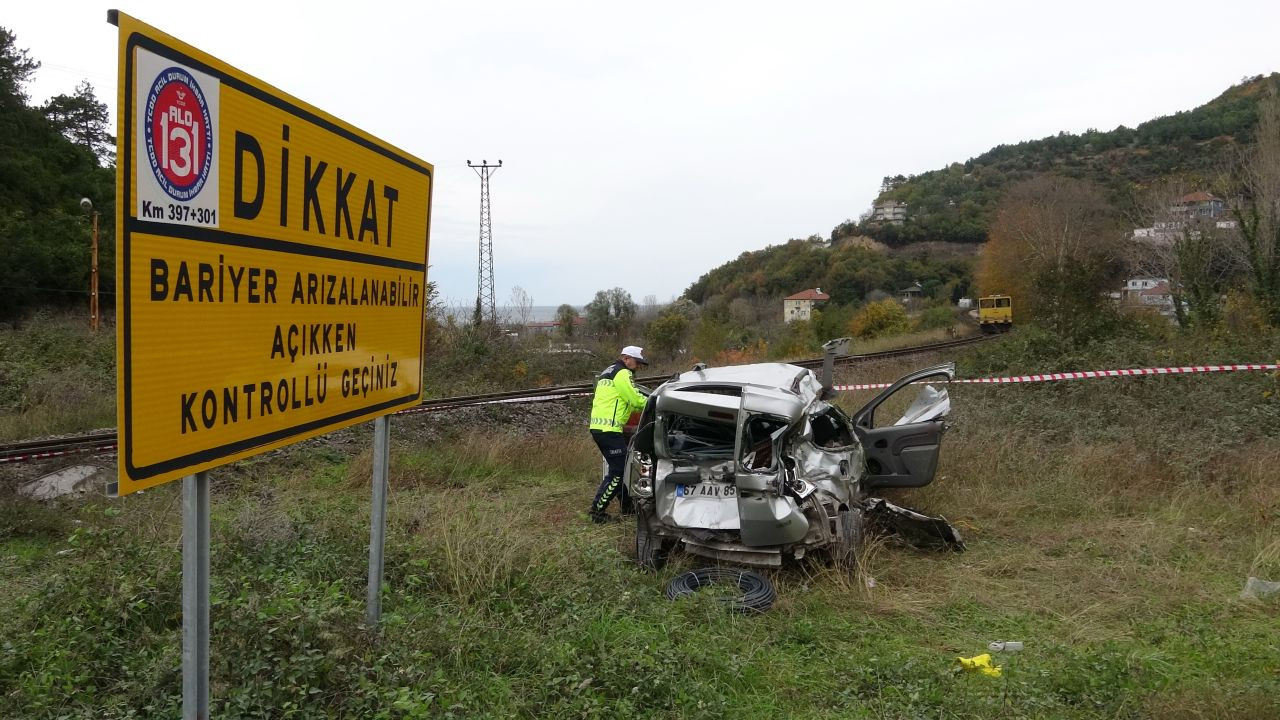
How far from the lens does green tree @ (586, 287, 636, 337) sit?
109 ft

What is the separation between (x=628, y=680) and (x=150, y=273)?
2622 mm

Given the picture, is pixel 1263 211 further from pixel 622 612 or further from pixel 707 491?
pixel 622 612

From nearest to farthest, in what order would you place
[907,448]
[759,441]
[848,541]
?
[848,541]
[759,441]
[907,448]

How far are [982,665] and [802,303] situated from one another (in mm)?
56570

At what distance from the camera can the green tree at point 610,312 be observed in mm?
33344

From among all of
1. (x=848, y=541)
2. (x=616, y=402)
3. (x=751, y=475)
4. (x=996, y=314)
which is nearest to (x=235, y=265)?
(x=751, y=475)

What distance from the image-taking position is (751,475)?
18.0 feet

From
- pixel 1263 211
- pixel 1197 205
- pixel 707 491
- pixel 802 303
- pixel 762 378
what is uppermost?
pixel 1197 205

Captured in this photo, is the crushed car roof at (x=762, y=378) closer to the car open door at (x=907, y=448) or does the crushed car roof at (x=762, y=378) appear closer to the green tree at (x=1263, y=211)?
the car open door at (x=907, y=448)

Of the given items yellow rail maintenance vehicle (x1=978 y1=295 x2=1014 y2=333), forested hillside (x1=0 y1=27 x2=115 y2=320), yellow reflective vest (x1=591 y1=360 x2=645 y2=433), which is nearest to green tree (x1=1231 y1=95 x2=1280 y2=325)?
yellow rail maintenance vehicle (x1=978 y1=295 x2=1014 y2=333)

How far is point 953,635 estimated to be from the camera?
16.0 feet

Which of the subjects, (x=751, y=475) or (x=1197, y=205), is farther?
(x=1197, y=205)

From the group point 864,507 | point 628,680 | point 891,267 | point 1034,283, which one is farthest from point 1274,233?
point 891,267

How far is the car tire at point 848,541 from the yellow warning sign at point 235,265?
12.3 feet
